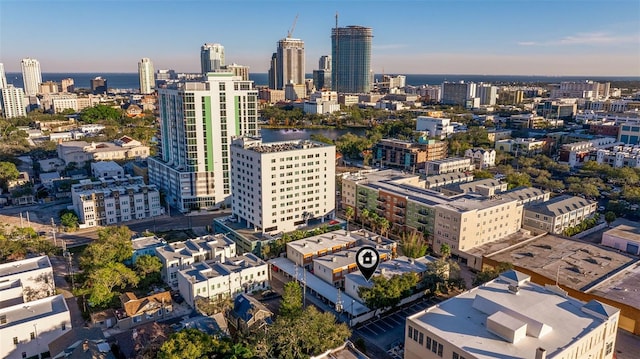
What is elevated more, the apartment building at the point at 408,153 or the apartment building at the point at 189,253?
the apartment building at the point at 408,153

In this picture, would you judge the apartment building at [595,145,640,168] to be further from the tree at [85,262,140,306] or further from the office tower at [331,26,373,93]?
the office tower at [331,26,373,93]

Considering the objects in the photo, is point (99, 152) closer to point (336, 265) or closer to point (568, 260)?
point (336, 265)

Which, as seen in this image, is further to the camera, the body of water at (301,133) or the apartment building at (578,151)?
the body of water at (301,133)

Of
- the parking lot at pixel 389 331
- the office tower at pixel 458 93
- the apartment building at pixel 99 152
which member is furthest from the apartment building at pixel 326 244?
the office tower at pixel 458 93

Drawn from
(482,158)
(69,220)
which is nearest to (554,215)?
(482,158)

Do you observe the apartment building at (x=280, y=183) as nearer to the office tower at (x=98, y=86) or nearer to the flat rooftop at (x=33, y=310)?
the flat rooftop at (x=33, y=310)

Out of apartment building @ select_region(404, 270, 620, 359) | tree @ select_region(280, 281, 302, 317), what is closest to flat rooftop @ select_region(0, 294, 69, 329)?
tree @ select_region(280, 281, 302, 317)
